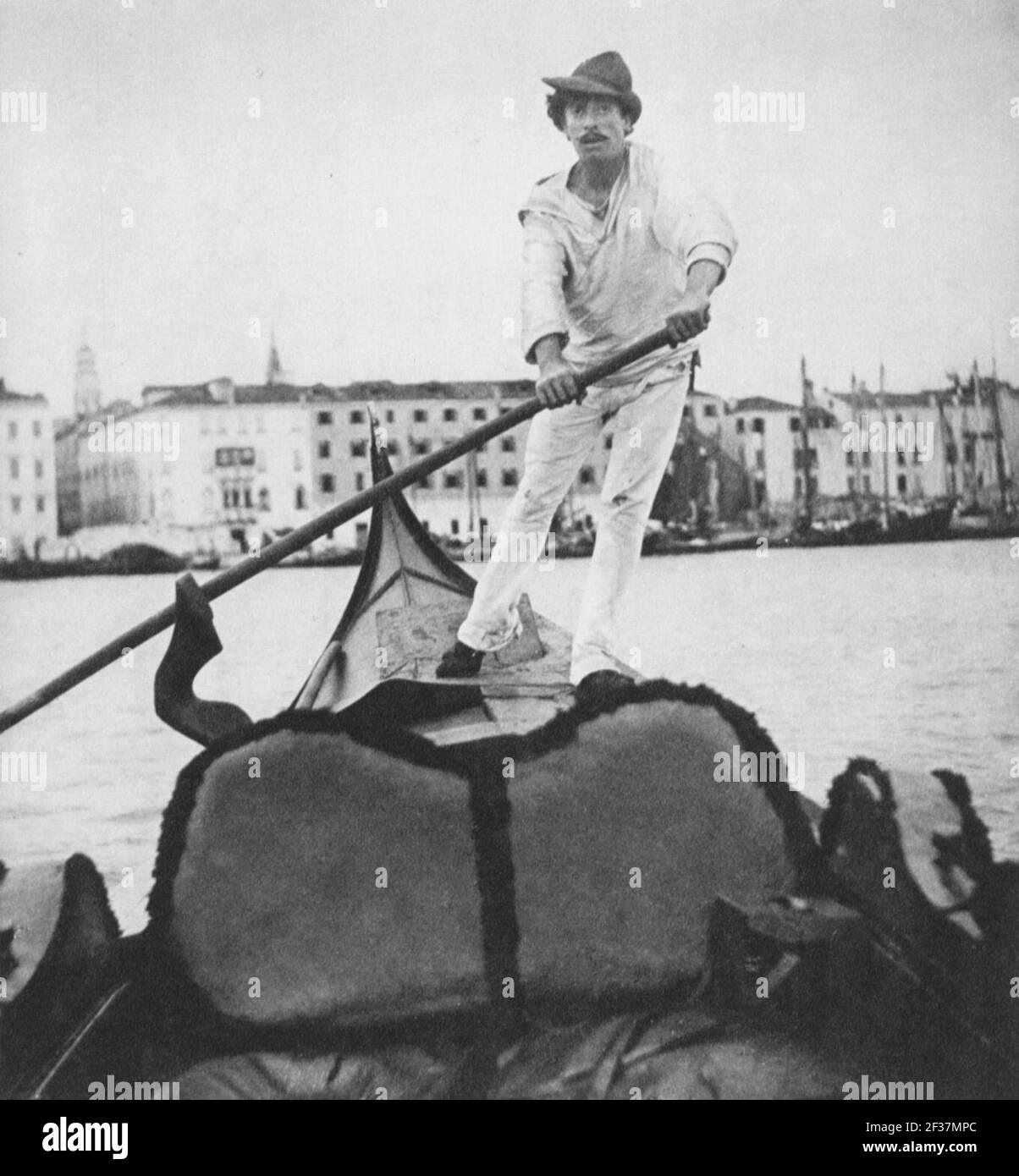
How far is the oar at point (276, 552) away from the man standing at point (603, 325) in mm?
94

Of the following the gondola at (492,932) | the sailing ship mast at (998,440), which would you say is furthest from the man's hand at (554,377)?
the sailing ship mast at (998,440)

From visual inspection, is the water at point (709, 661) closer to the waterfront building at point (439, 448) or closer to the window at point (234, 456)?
the waterfront building at point (439, 448)

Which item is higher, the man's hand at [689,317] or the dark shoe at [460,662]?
the man's hand at [689,317]

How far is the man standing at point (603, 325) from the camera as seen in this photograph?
130 inches

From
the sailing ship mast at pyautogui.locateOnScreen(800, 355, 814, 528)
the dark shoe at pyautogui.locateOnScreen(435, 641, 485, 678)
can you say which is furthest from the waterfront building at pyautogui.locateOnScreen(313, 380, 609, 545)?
the sailing ship mast at pyautogui.locateOnScreen(800, 355, 814, 528)

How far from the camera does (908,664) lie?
3.58 m

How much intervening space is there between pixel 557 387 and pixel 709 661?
83 cm

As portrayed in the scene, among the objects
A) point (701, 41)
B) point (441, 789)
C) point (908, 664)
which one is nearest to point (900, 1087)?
point (908, 664)

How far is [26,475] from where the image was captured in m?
3.57

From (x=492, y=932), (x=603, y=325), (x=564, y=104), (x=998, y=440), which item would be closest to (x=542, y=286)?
(x=603, y=325)

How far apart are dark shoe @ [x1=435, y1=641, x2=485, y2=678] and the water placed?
0.23 m

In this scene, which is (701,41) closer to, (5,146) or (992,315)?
(992,315)

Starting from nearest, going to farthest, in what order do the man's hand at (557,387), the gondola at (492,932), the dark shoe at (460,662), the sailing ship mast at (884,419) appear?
1. the gondola at (492,932)
2. the man's hand at (557,387)
3. the dark shoe at (460,662)
4. the sailing ship mast at (884,419)

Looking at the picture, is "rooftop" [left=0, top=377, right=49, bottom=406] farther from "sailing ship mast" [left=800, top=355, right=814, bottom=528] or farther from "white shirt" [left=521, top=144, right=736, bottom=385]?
"sailing ship mast" [left=800, top=355, right=814, bottom=528]
